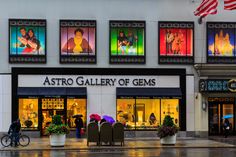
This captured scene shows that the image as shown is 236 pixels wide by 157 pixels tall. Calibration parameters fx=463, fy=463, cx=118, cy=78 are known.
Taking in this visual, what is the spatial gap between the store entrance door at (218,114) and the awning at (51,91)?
966 centimetres

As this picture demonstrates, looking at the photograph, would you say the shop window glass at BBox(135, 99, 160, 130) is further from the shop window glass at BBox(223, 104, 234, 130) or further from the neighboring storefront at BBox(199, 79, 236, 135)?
the shop window glass at BBox(223, 104, 234, 130)

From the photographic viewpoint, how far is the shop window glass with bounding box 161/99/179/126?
110 feet

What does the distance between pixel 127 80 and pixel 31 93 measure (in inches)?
270

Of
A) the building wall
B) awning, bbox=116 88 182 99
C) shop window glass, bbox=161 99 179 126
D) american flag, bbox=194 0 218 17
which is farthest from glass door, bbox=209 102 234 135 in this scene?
the building wall

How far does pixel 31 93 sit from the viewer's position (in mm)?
32188

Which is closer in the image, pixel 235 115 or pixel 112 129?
pixel 112 129

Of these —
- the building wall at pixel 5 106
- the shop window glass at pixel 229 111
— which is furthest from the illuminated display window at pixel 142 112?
the building wall at pixel 5 106

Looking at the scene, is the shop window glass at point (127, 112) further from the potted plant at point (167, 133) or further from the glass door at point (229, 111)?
the glass door at point (229, 111)

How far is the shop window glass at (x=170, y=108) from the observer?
33500mm

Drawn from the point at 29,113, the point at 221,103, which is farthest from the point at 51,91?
the point at 221,103

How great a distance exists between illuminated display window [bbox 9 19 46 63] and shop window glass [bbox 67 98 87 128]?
355cm

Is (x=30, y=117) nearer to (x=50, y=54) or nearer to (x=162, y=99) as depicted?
(x=50, y=54)

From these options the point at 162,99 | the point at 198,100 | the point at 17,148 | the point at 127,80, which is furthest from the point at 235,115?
the point at 17,148

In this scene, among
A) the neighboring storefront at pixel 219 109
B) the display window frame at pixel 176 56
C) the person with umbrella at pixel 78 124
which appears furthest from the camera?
the neighboring storefront at pixel 219 109
